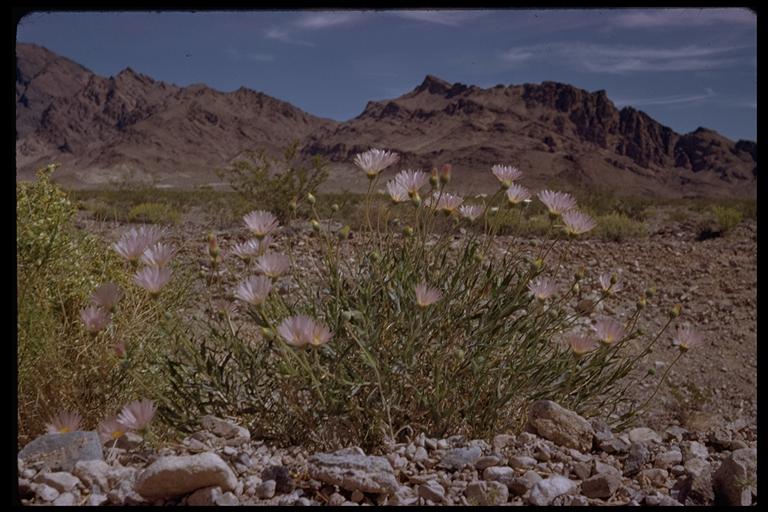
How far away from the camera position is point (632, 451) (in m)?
2.22

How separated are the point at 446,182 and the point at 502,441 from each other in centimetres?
99

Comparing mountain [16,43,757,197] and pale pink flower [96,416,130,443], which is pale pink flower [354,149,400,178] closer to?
pale pink flower [96,416,130,443]

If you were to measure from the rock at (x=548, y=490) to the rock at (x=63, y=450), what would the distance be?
4.35ft

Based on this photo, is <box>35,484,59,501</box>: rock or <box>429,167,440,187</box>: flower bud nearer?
<box>35,484,59,501</box>: rock

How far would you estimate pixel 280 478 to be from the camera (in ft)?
6.22

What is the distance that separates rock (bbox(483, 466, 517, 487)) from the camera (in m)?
1.95

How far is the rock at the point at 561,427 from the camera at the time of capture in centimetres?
236

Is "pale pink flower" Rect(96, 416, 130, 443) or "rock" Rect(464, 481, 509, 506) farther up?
"pale pink flower" Rect(96, 416, 130, 443)

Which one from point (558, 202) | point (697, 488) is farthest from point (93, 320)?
point (697, 488)

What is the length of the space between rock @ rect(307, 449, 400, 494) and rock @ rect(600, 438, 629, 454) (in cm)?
91

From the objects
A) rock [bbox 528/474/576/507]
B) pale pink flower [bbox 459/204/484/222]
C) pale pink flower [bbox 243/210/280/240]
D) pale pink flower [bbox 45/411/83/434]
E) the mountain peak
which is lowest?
pale pink flower [bbox 45/411/83/434]

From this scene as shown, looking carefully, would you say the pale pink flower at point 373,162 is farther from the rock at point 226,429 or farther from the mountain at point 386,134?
the mountain at point 386,134

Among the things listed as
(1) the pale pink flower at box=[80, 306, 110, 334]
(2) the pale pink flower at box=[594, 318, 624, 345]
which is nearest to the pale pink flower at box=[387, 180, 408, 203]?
(2) the pale pink flower at box=[594, 318, 624, 345]

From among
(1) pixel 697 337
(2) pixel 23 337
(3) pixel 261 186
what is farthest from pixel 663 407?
(3) pixel 261 186
